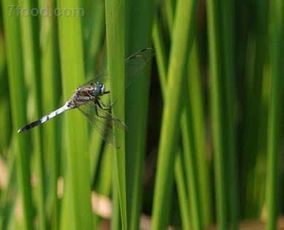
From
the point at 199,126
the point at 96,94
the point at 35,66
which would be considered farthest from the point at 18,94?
the point at 199,126

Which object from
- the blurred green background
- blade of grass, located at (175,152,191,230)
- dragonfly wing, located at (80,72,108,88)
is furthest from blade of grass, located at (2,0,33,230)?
blade of grass, located at (175,152,191,230)

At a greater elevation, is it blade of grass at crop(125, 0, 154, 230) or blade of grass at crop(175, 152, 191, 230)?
blade of grass at crop(125, 0, 154, 230)

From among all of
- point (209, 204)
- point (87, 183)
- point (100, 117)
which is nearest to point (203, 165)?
point (209, 204)

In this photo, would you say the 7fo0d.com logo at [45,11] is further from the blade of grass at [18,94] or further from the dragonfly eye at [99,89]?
the dragonfly eye at [99,89]

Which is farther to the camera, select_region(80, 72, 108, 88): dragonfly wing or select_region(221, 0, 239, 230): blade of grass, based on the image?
select_region(80, 72, 108, 88): dragonfly wing

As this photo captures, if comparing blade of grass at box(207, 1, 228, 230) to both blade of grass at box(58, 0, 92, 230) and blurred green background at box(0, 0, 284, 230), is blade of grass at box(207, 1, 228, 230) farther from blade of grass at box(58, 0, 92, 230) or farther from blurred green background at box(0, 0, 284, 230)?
blade of grass at box(58, 0, 92, 230)

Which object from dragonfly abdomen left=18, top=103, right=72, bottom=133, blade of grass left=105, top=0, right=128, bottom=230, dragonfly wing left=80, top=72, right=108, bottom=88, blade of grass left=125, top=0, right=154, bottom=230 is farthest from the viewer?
dragonfly wing left=80, top=72, right=108, bottom=88

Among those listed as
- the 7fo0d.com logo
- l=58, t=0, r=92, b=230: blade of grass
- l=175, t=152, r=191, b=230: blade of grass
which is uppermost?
the 7fo0d.com logo
